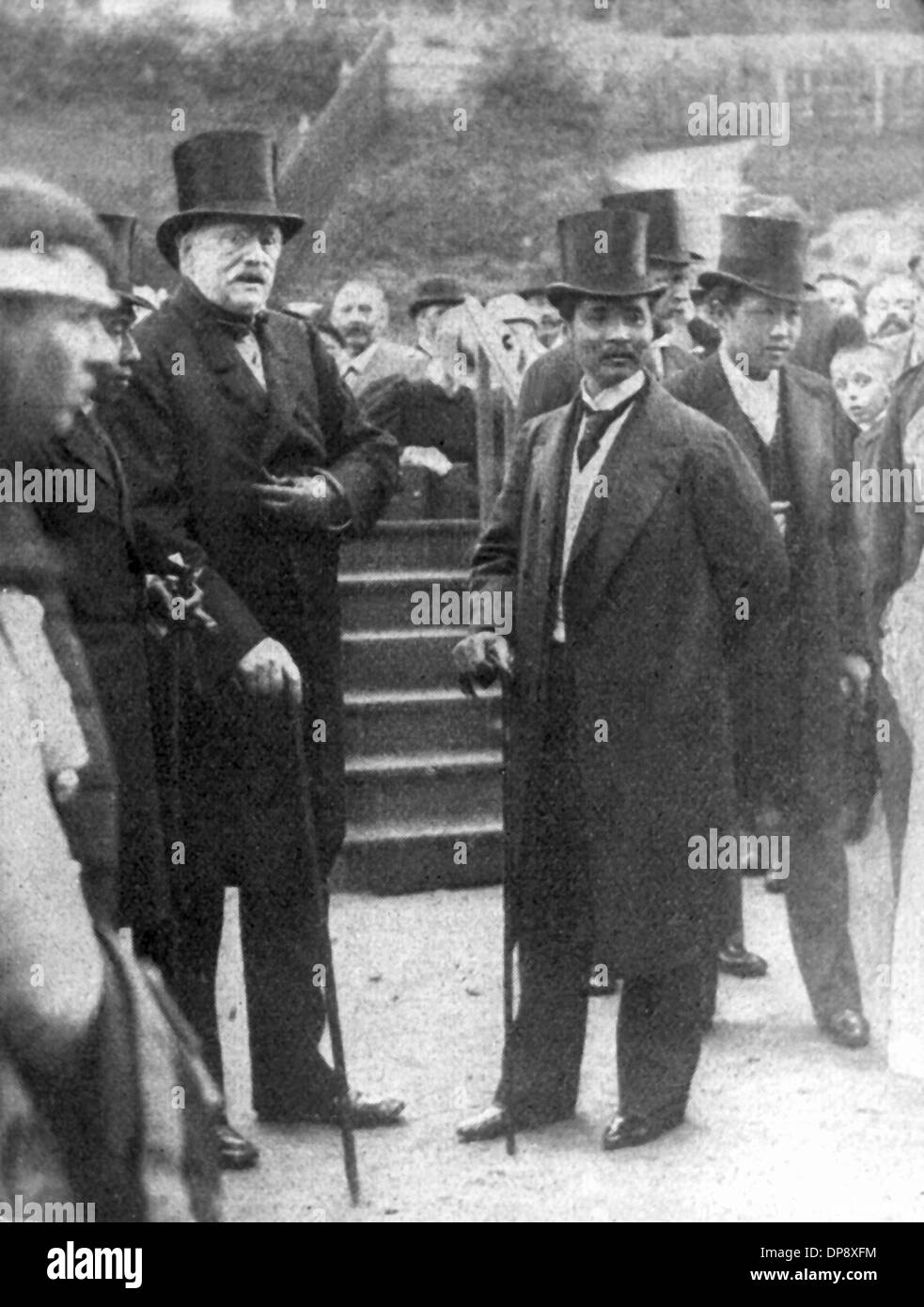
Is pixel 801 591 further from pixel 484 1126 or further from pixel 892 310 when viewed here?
pixel 484 1126

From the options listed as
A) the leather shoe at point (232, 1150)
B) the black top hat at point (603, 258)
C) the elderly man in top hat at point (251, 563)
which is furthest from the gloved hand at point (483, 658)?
the leather shoe at point (232, 1150)

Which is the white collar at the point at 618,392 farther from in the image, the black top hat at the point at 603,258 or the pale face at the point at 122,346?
the pale face at the point at 122,346

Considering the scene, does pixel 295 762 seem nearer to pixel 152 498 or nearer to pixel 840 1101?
pixel 152 498

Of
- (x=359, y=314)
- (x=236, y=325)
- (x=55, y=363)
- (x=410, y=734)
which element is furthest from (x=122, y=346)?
(x=410, y=734)

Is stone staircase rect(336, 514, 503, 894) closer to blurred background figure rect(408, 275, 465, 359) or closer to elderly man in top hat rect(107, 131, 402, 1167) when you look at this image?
elderly man in top hat rect(107, 131, 402, 1167)

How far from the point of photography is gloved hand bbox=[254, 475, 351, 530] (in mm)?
4121

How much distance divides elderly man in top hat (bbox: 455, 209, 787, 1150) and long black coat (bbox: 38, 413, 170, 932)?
0.77 metres

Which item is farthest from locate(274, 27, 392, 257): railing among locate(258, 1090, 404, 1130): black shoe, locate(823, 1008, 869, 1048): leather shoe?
locate(823, 1008, 869, 1048): leather shoe

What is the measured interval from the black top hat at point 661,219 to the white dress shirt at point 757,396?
259 millimetres

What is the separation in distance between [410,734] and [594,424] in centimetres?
87

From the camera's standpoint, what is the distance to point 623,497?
4215mm

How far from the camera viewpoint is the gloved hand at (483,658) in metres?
4.29

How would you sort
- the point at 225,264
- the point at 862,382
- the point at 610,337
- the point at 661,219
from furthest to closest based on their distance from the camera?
1. the point at 862,382
2. the point at 661,219
3. the point at 610,337
4. the point at 225,264
